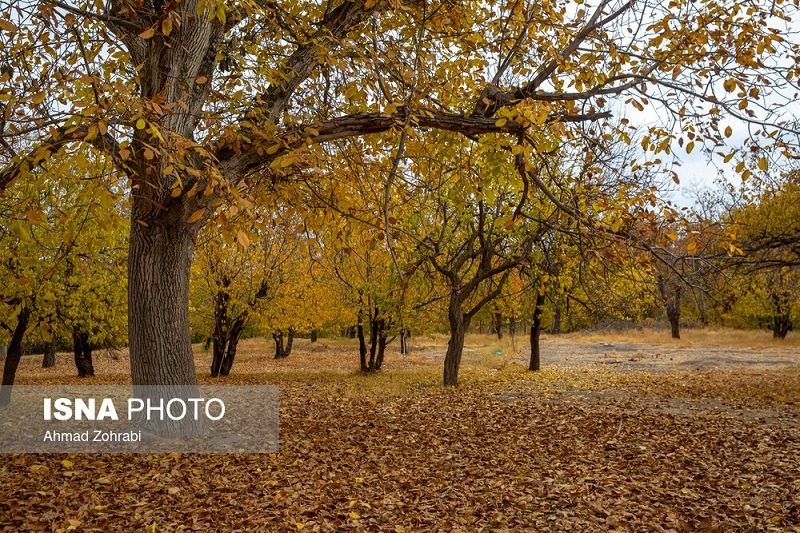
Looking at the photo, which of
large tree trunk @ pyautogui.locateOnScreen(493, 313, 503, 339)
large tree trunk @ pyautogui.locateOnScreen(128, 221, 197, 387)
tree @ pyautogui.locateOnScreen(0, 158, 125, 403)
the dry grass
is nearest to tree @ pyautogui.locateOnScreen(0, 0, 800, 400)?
large tree trunk @ pyautogui.locateOnScreen(128, 221, 197, 387)

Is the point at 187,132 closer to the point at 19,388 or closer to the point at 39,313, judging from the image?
the point at 39,313

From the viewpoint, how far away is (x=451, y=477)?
5906 millimetres

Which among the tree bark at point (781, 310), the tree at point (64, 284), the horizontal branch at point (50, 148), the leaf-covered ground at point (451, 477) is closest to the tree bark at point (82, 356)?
the tree at point (64, 284)

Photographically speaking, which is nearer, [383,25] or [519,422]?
[383,25]

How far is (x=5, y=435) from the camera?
6.55 m

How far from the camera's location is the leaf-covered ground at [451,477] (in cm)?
455

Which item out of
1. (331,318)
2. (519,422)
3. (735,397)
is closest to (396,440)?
(519,422)

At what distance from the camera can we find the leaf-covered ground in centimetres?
455

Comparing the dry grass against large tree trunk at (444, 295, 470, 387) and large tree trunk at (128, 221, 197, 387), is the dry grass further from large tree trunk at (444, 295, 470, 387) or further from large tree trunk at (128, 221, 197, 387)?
large tree trunk at (128, 221, 197, 387)

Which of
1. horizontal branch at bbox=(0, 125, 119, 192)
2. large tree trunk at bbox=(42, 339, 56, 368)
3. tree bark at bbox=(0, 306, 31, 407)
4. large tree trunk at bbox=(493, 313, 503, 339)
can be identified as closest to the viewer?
horizontal branch at bbox=(0, 125, 119, 192)

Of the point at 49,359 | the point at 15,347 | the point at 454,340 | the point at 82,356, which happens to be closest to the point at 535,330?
the point at 454,340

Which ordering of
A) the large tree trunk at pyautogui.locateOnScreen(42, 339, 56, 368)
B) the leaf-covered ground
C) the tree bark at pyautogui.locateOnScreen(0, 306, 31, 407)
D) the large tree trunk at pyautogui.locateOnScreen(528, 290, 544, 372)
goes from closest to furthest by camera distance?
the leaf-covered ground, the tree bark at pyautogui.locateOnScreen(0, 306, 31, 407), the large tree trunk at pyautogui.locateOnScreen(528, 290, 544, 372), the large tree trunk at pyautogui.locateOnScreen(42, 339, 56, 368)

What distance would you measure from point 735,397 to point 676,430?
15.8 ft

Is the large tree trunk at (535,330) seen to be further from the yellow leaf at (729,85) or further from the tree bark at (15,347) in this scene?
the tree bark at (15,347)
